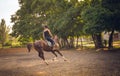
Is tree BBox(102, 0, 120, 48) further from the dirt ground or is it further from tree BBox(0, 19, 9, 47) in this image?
tree BBox(0, 19, 9, 47)

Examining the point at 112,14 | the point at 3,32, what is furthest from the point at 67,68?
the point at 3,32

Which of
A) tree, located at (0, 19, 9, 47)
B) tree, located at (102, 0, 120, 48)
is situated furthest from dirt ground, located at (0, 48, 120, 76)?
tree, located at (0, 19, 9, 47)

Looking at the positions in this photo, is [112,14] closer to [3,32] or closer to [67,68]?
[67,68]

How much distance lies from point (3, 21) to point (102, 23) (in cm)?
6008

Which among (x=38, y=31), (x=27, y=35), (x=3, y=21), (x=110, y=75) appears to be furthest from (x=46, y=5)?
(x=3, y=21)

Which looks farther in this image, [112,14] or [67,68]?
[112,14]

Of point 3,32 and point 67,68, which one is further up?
point 3,32

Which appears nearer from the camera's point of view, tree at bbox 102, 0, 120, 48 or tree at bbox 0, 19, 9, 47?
tree at bbox 102, 0, 120, 48

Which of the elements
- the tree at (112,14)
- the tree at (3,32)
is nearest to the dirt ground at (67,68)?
the tree at (112,14)

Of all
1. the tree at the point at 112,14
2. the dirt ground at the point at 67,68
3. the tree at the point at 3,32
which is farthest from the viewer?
the tree at the point at 3,32

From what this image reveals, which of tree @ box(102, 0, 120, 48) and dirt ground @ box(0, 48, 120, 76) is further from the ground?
tree @ box(102, 0, 120, 48)

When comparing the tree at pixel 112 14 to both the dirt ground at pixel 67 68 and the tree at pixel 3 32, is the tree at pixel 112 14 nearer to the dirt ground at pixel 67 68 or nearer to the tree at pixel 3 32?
the dirt ground at pixel 67 68

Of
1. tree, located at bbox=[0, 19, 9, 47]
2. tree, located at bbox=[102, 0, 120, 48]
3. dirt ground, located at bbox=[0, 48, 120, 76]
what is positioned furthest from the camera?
tree, located at bbox=[0, 19, 9, 47]

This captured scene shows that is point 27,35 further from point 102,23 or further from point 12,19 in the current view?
point 102,23
